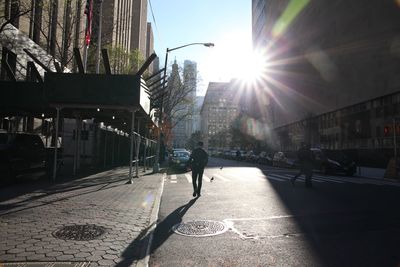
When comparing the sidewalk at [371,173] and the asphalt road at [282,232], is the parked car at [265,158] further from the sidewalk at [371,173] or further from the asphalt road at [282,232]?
the asphalt road at [282,232]

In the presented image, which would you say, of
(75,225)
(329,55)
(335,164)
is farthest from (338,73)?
(75,225)

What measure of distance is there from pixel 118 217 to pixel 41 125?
19561 mm

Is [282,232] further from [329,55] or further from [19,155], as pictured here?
[329,55]

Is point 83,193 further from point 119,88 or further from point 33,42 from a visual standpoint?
point 33,42

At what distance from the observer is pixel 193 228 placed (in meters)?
8.10

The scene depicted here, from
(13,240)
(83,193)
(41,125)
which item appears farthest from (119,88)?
(41,125)

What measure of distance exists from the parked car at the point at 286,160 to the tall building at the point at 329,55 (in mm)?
7182

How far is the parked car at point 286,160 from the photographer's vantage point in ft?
116

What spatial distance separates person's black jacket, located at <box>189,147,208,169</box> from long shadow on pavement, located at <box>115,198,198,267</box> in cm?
305

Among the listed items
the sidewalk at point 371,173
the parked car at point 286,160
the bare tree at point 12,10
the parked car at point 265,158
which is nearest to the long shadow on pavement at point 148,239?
the bare tree at point 12,10

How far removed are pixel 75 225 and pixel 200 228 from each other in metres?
2.39

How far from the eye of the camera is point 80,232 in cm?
716

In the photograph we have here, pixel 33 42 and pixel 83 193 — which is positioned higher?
pixel 33 42

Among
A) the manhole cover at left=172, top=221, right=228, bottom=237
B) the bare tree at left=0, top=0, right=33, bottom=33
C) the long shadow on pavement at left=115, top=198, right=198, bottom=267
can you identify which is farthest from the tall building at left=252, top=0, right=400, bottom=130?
the manhole cover at left=172, top=221, right=228, bottom=237
